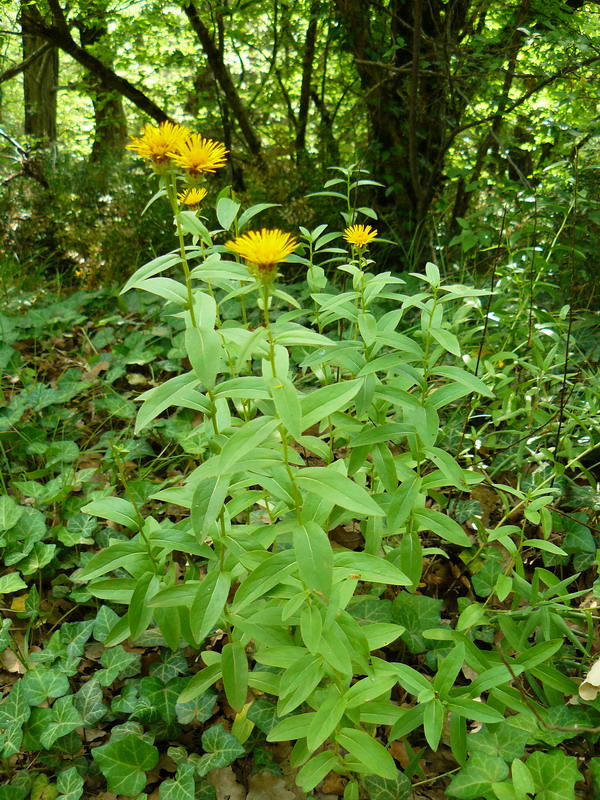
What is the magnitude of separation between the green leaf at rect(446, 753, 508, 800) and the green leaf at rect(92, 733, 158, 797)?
2.37ft

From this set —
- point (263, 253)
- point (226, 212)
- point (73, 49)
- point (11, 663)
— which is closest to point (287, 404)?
point (263, 253)

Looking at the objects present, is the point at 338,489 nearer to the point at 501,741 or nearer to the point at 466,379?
the point at 466,379

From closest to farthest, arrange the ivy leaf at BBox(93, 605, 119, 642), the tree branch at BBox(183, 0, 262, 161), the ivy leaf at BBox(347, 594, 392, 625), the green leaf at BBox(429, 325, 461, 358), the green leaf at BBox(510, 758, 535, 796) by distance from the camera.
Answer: the green leaf at BBox(510, 758, 535, 796)
the green leaf at BBox(429, 325, 461, 358)
the ivy leaf at BBox(347, 594, 392, 625)
the ivy leaf at BBox(93, 605, 119, 642)
the tree branch at BBox(183, 0, 262, 161)

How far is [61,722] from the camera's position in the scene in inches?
59.0

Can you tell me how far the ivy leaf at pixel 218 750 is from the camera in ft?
4.57

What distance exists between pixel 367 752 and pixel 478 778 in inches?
9.6

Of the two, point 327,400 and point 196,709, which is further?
point 196,709

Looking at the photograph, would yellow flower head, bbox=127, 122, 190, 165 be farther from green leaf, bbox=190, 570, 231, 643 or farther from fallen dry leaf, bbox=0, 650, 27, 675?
fallen dry leaf, bbox=0, 650, 27, 675

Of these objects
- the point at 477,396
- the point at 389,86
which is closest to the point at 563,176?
the point at 477,396

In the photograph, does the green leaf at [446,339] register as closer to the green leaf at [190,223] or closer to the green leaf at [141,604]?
the green leaf at [190,223]

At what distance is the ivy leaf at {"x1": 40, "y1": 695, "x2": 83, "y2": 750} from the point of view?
1468mm

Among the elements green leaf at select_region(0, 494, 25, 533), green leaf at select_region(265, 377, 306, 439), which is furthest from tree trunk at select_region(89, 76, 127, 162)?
green leaf at select_region(265, 377, 306, 439)

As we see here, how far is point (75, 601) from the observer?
1965mm

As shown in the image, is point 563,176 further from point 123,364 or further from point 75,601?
point 75,601
